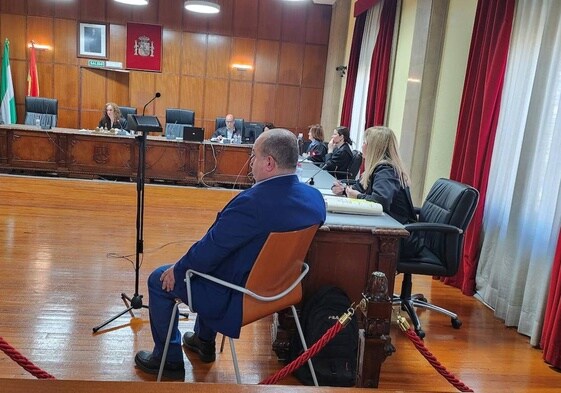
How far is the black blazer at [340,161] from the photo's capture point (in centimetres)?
535

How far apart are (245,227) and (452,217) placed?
1.64 m

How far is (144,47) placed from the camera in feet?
31.3

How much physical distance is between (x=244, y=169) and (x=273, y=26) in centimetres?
353

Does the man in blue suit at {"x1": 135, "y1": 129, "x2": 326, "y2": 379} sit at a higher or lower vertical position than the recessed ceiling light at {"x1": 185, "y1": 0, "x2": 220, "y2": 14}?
lower

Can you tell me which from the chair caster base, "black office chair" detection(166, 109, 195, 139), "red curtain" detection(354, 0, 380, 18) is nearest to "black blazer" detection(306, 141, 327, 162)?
"red curtain" detection(354, 0, 380, 18)

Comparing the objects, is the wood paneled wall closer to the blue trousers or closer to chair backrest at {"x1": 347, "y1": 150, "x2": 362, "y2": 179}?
chair backrest at {"x1": 347, "y1": 150, "x2": 362, "y2": 179}

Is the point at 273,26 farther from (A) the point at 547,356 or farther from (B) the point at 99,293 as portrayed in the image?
(A) the point at 547,356

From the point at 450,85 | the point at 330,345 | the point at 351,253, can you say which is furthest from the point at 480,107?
the point at 330,345

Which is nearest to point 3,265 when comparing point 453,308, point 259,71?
point 453,308

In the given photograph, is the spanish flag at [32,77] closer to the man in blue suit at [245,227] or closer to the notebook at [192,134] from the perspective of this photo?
the notebook at [192,134]

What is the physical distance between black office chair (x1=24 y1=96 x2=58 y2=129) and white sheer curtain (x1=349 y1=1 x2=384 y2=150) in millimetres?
5082

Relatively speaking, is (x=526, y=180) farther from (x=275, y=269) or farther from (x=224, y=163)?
(x=224, y=163)

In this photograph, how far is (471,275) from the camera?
3732 mm

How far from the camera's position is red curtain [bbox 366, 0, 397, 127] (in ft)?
20.3
